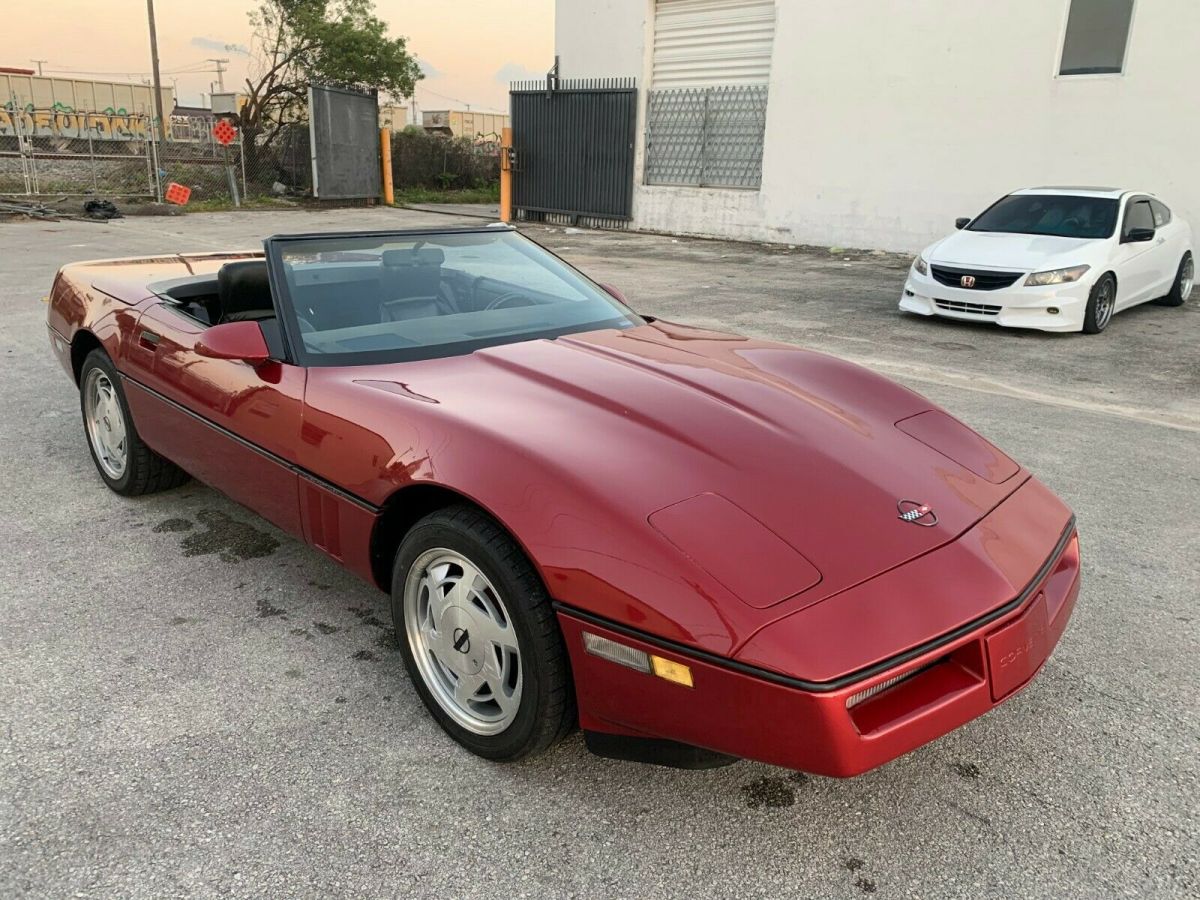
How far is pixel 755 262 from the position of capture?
14391 millimetres

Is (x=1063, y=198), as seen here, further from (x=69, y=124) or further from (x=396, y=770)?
(x=69, y=124)

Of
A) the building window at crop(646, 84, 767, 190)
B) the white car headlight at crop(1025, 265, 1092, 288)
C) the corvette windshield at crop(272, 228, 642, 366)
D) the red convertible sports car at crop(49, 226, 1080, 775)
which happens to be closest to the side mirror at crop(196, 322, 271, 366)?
the red convertible sports car at crop(49, 226, 1080, 775)

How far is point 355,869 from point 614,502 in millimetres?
984

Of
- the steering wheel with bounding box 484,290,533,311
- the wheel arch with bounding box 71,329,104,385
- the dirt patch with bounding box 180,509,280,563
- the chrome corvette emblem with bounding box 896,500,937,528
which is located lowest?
the dirt patch with bounding box 180,509,280,563

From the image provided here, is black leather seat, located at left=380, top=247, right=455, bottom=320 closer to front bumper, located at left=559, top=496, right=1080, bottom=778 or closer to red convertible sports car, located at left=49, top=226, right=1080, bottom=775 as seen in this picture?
red convertible sports car, located at left=49, top=226, right=1080, bottom=775

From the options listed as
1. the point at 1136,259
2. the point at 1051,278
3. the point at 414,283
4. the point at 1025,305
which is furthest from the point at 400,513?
the point at 1136,259

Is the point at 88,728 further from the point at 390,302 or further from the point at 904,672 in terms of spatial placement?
the point at 904,672

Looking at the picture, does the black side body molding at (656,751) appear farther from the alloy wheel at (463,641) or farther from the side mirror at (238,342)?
the side mirror at (238,342)

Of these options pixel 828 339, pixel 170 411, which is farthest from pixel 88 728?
pixel 828 339

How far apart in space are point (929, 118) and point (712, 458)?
14132mm

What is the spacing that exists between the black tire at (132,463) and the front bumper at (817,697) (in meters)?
2.67

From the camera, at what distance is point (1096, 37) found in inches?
502

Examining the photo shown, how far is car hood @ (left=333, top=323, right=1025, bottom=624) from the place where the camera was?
2027 mm

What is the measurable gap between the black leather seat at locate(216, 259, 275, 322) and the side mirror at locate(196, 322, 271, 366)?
80cm
